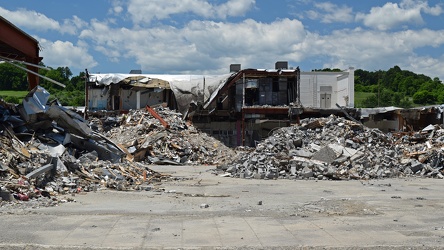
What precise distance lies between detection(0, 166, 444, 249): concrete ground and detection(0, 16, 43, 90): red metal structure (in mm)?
6996

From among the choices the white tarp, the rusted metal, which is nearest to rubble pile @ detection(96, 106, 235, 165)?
the rusted metal

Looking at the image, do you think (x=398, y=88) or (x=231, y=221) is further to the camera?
(x=398, y=88)

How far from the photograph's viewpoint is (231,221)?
980 centimetres

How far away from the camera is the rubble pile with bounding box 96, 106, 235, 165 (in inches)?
1148

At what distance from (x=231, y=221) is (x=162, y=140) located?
70.4 ft

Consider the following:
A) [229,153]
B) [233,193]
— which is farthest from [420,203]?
[229,153]

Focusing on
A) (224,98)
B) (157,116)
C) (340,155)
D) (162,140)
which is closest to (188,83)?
(224,98)

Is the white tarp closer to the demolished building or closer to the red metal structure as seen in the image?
the demolished building

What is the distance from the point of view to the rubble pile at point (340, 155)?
21.0 m

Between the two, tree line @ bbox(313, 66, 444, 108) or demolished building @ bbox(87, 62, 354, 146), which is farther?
tree line @ bbox(313, 66, 444, 108)

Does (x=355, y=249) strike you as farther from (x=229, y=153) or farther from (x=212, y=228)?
(x=229, y=153)

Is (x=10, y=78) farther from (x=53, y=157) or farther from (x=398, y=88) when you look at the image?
(x=398, y=88)

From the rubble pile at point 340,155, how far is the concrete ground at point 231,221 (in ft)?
18.3

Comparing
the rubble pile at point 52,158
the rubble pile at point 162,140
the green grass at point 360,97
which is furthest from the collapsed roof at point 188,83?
the green grass at point 360,97
